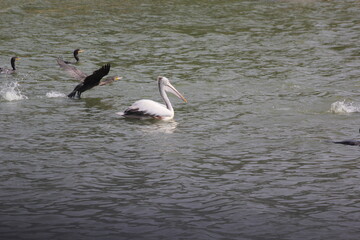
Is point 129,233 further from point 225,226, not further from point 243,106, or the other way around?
point 243,106

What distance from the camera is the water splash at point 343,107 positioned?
12938 millimetres

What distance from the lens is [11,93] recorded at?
48.1 ft

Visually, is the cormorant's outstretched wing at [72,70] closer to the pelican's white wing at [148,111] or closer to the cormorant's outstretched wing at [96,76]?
the cormorant's outstretched wing at [96,76]

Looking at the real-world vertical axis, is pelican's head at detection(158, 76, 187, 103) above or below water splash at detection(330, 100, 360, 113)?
above

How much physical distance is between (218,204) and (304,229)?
1.10 m

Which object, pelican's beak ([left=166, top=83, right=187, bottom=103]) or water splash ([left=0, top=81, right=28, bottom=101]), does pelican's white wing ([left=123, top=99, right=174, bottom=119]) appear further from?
water splash ([left=0, top=81, right=28, bottom=101])

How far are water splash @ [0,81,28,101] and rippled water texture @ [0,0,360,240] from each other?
36mm

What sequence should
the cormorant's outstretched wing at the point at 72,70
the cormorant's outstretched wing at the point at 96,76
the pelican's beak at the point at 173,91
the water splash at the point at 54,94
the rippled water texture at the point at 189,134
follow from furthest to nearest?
the cormorant's outstretched wing at the point at 72,70
the water splash at the point at 54,94
the cormorant's outstretched wing at the point at 96,76
the pelican's beak at the point at 173,91
the rippled water texture at the point at 189,134

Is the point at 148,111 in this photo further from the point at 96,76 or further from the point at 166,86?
the point at 96,76

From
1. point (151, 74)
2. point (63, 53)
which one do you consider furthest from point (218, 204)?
point (63, 53)

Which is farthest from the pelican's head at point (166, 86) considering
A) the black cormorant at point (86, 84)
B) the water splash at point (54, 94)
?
the water splash at point (54, 94)

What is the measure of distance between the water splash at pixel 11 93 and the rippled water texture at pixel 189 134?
0.04 meters

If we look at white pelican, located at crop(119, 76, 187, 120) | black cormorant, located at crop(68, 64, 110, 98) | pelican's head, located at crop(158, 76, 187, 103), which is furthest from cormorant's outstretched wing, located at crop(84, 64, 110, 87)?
white pelican, located at crop(119, 76, 187, 120)

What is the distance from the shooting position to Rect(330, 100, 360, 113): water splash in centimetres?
1294
